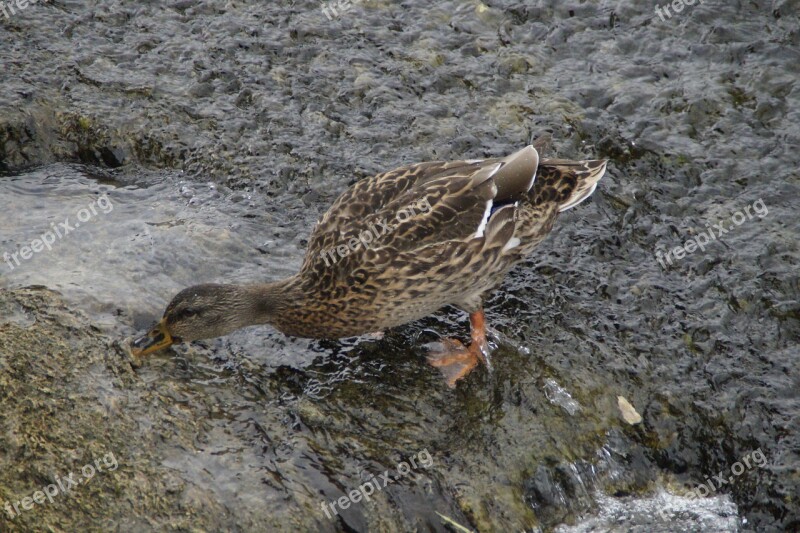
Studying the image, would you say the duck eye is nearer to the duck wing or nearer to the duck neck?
the duck neck

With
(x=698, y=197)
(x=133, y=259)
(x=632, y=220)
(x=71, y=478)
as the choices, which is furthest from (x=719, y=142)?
(x=71, y=478)

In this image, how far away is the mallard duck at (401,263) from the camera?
196 inches

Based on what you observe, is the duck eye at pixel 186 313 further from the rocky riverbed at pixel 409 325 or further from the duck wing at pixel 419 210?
the duck wing at pixel 419 210

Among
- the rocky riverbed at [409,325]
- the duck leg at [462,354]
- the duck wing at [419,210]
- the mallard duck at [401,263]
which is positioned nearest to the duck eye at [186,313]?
the mallard duck at [401,263]

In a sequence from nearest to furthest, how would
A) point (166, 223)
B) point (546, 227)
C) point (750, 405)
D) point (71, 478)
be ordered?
point (71, 478), point (750, 405), point (546, 227), point (166, 223)

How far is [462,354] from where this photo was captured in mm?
5148

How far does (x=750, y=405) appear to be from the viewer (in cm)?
504

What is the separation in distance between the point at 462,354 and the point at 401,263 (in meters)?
0.66

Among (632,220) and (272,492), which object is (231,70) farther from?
(272,492)

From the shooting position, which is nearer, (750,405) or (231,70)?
(750,405)

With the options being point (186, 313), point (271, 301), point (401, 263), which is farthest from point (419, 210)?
point (186, 313)

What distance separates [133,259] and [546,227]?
2542 mm

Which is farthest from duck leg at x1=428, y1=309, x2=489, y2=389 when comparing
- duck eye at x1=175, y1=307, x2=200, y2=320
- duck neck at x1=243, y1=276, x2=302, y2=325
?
duck eye at x1=175, y1=307, x2=200, y2=320

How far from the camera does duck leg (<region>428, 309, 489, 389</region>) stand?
507 cm
